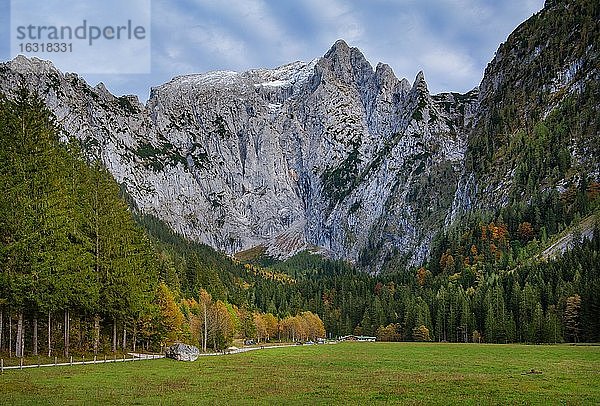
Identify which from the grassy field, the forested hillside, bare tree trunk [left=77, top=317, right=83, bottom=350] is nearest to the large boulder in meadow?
the forested hillside

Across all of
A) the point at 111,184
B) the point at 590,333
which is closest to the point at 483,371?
the point at 111,184

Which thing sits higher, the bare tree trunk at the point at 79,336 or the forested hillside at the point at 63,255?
the forested hillside at the point at 63,255

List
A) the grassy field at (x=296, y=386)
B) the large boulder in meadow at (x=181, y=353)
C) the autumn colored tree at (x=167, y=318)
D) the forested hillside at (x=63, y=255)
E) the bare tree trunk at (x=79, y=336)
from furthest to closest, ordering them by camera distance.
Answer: the autumn colored tree at (x=167, y=318)
the bare tree trunk at (x=79, y=336)
the large boulder in meadow at (x=181, y=353)
the forested hillside at (x=63, y=255)
the grassy field at (x=296, y=386)

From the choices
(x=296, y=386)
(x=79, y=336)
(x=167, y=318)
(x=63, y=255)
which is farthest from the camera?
(x=167, y=318)

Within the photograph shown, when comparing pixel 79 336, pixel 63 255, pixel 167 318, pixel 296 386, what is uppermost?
pixel 63 255

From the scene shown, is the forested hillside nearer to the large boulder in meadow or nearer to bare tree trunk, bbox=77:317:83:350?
bare tree trunk, bbox=77:317:83:350

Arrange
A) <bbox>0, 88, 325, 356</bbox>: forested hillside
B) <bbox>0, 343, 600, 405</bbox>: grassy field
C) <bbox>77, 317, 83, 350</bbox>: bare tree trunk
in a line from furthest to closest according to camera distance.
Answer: <bbox>77, 317, 83, 350</bbox>: bare tree trunk < <bbox>0, 88, 325, 356</bbox>: forested hillside < <bbox>0, 343, 600, 405</bbox>: grassy field

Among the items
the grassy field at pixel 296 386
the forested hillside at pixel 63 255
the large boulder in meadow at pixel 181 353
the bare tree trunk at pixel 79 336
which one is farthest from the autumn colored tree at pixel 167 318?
the grassy field at pixel 296 386

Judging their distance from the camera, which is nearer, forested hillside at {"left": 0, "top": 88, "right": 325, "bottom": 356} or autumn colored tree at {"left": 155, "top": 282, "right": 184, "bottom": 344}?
forested hillside at {"left": 0, "top": 88, "right": 325, "bottom": 356}

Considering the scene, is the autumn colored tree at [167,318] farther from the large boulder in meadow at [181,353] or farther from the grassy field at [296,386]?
the grassy field at [296,386]

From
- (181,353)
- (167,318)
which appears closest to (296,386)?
(181,353)

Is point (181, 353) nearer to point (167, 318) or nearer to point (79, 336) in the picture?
point (79, 336)

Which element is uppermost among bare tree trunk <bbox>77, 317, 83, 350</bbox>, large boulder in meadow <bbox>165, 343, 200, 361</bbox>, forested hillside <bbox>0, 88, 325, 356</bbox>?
forested hillside <bbox>0, 88, 325, 356</bbox>

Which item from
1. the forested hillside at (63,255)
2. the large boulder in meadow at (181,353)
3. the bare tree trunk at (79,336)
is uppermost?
the forested hillside at (63,255)
